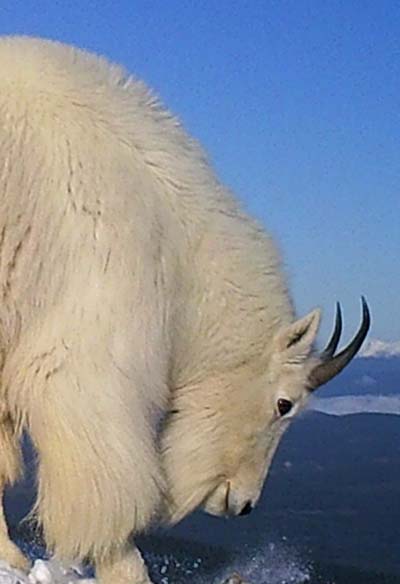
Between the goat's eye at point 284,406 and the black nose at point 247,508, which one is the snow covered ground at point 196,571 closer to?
the black nose at point 247,508

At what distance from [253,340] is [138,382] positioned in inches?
36.2

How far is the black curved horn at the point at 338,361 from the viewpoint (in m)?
7.23

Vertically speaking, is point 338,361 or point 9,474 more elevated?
point 338,361

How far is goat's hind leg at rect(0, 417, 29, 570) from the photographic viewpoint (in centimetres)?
660

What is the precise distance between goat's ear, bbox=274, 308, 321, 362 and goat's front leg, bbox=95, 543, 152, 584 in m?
1.22

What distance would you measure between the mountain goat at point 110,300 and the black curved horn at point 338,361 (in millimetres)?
200

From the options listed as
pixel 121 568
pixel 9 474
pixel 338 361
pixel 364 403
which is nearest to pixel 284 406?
pixel 338 361

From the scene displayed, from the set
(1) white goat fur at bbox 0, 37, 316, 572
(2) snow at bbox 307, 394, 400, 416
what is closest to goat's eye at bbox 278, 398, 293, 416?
(1) white goat fur at bbox 0, 37, 316, 572

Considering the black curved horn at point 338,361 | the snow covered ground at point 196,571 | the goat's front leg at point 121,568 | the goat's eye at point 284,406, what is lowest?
the snow covered ground at point 196,571

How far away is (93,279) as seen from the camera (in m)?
6.09

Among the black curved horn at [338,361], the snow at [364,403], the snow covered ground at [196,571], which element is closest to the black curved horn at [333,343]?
the black curved horn at [338,361]

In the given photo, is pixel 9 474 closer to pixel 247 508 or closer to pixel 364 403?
pixel 247 508

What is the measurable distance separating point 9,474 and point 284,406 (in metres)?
1.44

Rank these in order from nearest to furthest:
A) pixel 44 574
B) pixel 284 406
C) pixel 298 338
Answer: pixel 44 574 < pixel 298 338 < pixel 284 406
